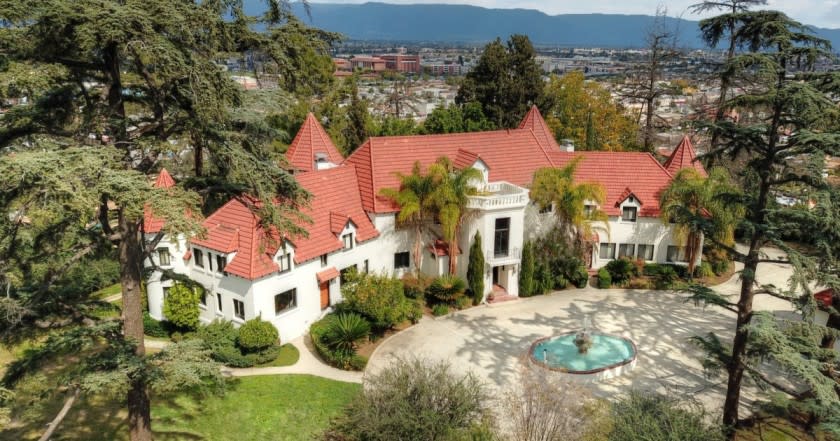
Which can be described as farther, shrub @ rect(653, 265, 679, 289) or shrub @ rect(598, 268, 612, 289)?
shrub @ rect(653, 265, 679, 289)

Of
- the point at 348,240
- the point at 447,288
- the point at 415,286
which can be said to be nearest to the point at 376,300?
the point at 348,240

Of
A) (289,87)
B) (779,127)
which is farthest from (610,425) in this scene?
(289,87)

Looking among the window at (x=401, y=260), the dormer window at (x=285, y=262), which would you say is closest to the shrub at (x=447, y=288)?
the window at (x=401, y=260)

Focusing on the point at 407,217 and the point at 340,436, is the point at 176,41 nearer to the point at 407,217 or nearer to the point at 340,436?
the point at 340,436

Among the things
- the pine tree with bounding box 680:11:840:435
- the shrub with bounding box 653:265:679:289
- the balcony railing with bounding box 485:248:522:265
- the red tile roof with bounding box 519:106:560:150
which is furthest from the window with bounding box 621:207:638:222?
the pine tree with bounding box 680:11:840:435

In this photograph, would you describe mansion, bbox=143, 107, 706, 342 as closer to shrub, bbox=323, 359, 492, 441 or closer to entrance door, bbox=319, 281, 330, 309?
entrance door, bbox=319, 281, 330, 309

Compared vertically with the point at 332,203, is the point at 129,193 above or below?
above
